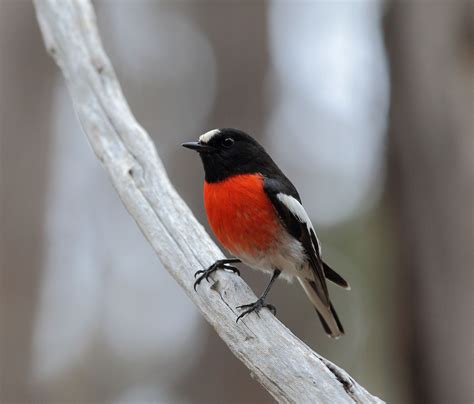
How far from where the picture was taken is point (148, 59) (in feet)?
39.7

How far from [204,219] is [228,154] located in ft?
9.41

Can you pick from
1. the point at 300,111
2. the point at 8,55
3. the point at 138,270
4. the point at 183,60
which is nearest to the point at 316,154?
the point at 300,111

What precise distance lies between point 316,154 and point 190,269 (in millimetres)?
7590

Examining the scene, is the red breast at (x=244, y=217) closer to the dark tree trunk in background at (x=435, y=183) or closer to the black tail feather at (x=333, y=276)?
the black tail feather at (x=333, y=276)

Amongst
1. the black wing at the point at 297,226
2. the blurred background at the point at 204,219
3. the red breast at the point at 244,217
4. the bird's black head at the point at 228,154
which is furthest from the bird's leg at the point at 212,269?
the blurred background at the point at 204,219

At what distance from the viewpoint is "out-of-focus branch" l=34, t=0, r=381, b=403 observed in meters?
3.01

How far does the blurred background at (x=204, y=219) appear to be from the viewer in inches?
240

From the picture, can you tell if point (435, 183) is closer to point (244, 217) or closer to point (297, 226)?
point (297, 226)

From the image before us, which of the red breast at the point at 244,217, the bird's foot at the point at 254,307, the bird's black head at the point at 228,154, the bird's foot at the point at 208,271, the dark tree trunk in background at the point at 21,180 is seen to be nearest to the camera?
the bird's foot at the point at 254,307

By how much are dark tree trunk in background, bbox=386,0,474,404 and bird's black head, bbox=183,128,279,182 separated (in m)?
2.59

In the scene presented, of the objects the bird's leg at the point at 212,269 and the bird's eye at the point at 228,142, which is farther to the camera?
the bird's eye at the point at 228,142

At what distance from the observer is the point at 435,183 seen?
6133mm

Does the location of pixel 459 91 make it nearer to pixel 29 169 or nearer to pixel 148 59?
pixel 29 169

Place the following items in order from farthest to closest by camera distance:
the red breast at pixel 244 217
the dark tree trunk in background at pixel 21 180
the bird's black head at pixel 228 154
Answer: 1. the dark tree trunk in background at pixel 21 180
2. the bird's black head at pixel 228 154
3. the red breast at pixel 244 217
